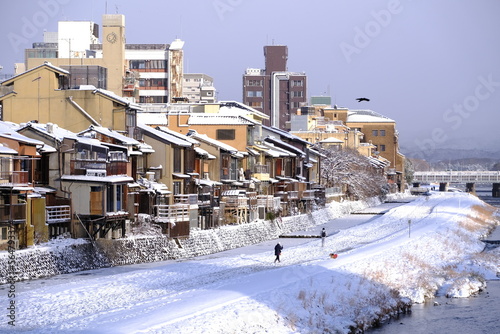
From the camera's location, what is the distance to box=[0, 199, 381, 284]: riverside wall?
35.8 metres

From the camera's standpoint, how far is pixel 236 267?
43.1 meters

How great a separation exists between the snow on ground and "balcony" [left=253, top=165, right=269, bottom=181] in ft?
53.7

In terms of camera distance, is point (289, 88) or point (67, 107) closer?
point (67, 107)

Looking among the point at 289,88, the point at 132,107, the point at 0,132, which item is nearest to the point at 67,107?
the point at 132,107

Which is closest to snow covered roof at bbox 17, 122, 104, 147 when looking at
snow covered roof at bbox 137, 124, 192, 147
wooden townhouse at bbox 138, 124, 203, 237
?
wooden townhouse at bbox 138, 124, 203, 237

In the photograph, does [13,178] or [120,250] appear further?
[120,250]

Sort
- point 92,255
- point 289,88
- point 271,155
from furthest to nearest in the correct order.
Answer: point 289,88 → point 271,155 → point 92,255

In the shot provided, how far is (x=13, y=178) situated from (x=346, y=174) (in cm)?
7832

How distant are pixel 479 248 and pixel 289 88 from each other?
459 feet

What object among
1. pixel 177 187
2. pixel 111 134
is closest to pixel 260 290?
pixel 111 134

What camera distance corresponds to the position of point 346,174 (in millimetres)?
111562

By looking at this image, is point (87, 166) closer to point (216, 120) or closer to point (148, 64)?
point (216, 120)

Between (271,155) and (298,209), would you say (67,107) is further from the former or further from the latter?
(298,209)

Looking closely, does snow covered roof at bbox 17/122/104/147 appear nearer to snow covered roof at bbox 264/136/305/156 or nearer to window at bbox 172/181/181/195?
window at bbox 172/181/181/195
